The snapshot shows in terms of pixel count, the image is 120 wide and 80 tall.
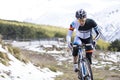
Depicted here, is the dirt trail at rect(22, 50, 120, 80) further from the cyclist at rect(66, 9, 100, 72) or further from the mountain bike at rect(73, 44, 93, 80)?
the mountain bike at rect(73, 44, 93, 80)

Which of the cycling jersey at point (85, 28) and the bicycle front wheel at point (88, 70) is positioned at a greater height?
the cycling jersey at point (85, 28)

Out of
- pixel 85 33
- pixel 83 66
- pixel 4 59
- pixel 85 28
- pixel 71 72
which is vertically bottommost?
pixel 71 72

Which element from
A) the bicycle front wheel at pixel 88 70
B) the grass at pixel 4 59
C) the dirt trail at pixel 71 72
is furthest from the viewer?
the dirt trail at pixel 71 72

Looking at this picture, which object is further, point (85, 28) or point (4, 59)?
point (4, 59)

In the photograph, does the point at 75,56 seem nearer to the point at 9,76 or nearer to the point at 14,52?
the point at 9,76

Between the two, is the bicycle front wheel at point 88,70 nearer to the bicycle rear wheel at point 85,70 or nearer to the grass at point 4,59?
the bicycle rear wheel at point 85,70

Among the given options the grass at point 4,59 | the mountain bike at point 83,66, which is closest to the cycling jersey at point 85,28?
the mountain bike at point 83,66

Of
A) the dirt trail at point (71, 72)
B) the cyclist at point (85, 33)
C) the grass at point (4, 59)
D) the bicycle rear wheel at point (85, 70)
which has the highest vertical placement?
the cyclist at point (85, 33)

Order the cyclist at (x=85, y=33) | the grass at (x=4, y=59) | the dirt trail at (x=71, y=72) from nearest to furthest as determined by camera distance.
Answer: the cyclist at (x=85, y=33), the grass at (x=4, y=59), the dirt trail at (x=71, y=72)

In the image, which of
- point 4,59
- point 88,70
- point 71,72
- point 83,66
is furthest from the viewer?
point 71,72

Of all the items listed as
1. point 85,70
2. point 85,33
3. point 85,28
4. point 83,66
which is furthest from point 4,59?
point 85,70

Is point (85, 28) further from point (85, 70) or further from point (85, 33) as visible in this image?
point (85, 70)

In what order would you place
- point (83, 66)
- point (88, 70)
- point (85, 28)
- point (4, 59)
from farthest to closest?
point (4, 59) < point (85, 28) < point (83, 66) < point (88, 70)

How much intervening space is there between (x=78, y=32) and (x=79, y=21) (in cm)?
68
